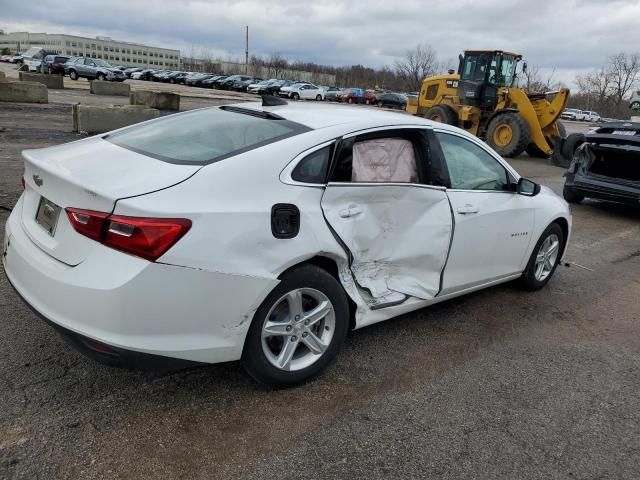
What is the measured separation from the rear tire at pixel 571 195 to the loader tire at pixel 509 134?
6056 millimetres

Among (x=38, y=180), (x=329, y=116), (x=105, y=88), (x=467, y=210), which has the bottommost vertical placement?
(x=105, y=88)

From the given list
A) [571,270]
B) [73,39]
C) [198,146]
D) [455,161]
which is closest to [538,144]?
[571,270]

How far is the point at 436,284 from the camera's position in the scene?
3852 mm

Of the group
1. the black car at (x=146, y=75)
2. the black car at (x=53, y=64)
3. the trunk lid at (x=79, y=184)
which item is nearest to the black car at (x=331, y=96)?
the black car at (x=53, y=64)

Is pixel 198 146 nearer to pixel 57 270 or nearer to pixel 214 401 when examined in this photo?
pixel 57 270

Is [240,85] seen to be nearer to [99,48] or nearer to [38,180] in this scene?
[38,180]

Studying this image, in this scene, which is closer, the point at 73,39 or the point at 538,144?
the point at 538,144

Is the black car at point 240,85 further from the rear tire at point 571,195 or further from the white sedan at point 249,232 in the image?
the white sedan at point 249,232

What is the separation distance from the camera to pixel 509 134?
638 inches

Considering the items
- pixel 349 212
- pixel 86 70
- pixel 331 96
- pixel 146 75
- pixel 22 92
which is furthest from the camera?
pixel 146 75

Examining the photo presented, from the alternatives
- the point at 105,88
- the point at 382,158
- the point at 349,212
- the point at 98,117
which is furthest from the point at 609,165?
the point at 105,88

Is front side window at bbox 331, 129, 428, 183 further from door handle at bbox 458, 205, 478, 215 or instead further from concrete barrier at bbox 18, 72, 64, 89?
concrete barrier at bbox 18, 72, 64, 89

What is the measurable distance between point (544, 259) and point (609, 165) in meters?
4.90

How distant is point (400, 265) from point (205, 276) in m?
1.49
